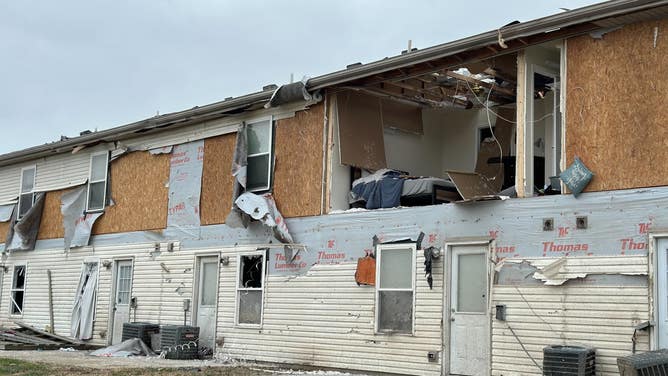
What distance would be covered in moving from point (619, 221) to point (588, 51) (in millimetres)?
2426

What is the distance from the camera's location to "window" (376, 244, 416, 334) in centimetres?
1345

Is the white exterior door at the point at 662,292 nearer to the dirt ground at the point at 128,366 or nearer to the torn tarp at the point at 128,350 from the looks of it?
the dirt ground at the point at 128,366

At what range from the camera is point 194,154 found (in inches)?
710

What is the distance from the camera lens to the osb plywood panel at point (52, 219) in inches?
851

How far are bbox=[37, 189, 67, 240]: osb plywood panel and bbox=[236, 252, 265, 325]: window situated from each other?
713cm

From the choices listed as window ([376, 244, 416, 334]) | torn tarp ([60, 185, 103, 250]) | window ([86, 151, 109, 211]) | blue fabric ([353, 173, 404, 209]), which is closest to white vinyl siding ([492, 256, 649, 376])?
window ([376, 244, 416, 334])

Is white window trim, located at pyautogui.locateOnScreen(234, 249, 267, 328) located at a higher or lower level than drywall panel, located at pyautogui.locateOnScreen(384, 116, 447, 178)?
lower

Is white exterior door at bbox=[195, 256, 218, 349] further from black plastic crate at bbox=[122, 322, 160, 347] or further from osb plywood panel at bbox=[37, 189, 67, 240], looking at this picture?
osb plywood panel at bbox=[37, 189, 67, 240]

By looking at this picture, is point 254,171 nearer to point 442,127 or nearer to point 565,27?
point 442,127

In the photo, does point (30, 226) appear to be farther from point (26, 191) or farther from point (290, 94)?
point (290, 94)

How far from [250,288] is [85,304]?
585 centimetres

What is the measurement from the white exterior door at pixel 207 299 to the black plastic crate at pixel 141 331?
3.99 ft

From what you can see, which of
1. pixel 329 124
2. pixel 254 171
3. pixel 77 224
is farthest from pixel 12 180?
pixel 329 124

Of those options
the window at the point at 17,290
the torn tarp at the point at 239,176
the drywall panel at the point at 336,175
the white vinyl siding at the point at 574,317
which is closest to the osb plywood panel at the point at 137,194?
the torn tarp at the point at 239,176
